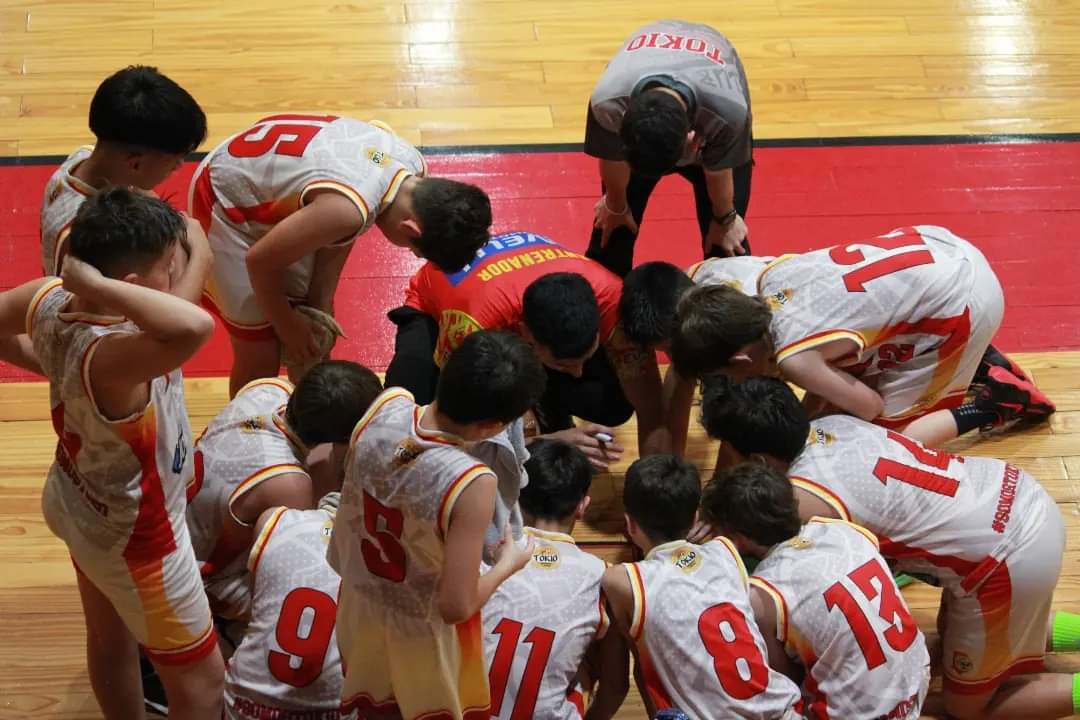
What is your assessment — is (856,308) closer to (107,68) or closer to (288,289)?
(288,289)

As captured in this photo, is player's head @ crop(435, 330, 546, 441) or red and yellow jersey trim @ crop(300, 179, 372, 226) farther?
red and yellow jersey trim @ crop(300, 179, 372, 226)

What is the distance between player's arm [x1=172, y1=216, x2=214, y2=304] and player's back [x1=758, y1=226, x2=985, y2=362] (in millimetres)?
1274

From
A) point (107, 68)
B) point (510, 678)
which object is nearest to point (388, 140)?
point (510, 678)

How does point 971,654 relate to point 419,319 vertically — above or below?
below

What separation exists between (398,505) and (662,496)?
657 mm

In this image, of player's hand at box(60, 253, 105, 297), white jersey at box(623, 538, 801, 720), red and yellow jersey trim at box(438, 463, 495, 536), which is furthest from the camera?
white jersey at box(623, 538, 801, 720)

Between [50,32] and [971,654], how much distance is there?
3786 millimetres

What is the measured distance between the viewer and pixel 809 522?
8.70 feet

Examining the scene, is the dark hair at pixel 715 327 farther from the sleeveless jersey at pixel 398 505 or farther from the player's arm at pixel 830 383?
the sleeveless jersey at pixel 398 505

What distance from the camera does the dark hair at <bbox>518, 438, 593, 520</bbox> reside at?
273 cm

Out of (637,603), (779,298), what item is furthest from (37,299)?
(779,298)

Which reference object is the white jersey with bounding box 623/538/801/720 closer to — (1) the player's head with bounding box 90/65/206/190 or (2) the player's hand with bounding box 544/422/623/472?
(2) the player's hand with bounding box 544/422/623/472

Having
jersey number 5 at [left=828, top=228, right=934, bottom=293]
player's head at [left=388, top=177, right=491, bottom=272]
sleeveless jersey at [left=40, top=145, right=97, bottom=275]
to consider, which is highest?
sleeveless jersey at [left=40, top=145, right=97, bottom=275]

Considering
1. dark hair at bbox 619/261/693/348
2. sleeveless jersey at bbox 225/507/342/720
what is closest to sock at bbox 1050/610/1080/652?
dark hair at bbox 619/261/693/348
